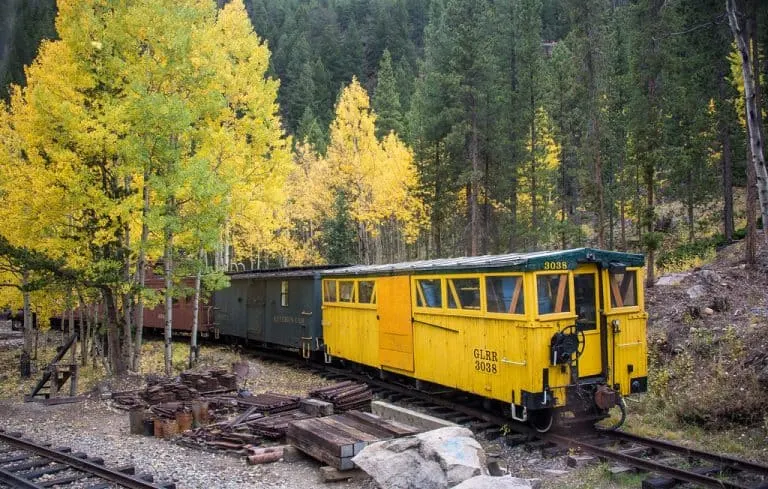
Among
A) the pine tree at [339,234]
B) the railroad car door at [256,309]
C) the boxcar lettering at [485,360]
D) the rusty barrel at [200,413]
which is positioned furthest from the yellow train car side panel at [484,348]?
the pine tree at [339,234]

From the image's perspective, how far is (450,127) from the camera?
94.6 feet

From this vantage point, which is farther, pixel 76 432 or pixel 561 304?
pixel 76 432

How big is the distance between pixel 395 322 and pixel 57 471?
Result: 21.6 feet

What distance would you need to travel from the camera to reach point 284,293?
722 inches

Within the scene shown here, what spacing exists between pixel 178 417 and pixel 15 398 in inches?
246

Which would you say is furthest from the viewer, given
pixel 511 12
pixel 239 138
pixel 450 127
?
pixel 511 12

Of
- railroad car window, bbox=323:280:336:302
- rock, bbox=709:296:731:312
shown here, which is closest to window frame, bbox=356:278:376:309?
railroad car window, bbox=323:280:336:302

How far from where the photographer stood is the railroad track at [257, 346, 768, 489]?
7090mm

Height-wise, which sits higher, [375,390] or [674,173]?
[674,173]

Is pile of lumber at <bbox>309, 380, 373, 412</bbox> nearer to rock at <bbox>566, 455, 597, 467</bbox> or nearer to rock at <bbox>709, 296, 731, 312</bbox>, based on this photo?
rock at <bbox>566, 455, 597, 467</bbox>

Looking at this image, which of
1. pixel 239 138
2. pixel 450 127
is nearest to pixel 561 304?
pixel 239 138

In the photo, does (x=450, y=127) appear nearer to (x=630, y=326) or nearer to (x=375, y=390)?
(x=375, y=390)

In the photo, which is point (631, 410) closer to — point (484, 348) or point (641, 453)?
point (641, 453)

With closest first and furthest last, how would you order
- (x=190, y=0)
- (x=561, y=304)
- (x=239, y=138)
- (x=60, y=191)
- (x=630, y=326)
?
(x=561, y=304), (x=630, y=326), (x=60, y=191), (x=190, y=0), (x=239, y=138)
